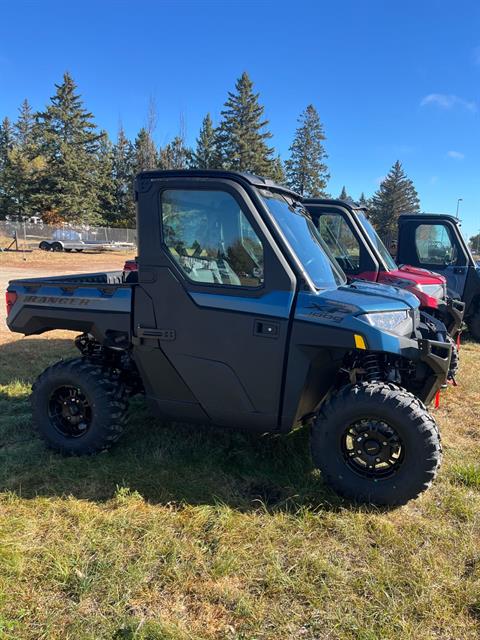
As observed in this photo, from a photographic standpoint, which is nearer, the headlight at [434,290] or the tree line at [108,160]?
the headlight at [434,290]

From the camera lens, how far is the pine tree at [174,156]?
48.3 metres

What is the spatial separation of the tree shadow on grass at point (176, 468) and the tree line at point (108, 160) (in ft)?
107

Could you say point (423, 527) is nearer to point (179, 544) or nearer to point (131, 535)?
point (179, 544)

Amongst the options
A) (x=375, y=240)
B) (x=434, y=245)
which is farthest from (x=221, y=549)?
(x=434, y=245)

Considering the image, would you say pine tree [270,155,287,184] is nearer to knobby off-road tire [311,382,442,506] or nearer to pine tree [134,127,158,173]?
pine tree [134,127,158,173]

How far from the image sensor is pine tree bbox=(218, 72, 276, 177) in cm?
4653

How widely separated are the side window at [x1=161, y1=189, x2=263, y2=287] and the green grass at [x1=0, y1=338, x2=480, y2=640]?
4.94 feet

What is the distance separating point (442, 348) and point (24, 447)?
3397mm

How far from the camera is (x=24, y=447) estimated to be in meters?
3.93

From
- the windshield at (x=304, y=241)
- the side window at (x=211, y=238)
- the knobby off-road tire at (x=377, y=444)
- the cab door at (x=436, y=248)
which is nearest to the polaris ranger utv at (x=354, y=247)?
the cab door at (x=436, y=248)

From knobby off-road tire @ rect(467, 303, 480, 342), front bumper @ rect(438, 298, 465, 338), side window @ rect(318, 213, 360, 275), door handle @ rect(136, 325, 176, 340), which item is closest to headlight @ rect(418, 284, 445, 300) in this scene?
front bumper @ rect(438, 298, 465, 338)

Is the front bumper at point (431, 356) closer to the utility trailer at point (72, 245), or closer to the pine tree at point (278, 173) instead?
the utility trailer at point (72, 245)

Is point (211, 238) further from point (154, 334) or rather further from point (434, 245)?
point (434, 245)

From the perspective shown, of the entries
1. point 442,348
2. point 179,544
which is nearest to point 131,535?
point 179,544
